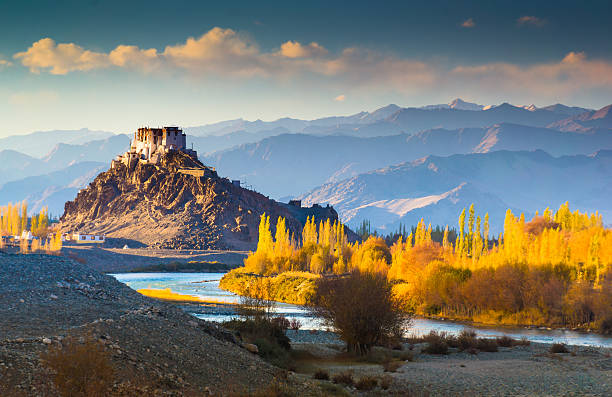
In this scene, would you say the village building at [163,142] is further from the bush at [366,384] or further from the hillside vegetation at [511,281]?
the bush at [366,384]

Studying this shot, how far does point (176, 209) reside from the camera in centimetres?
17662

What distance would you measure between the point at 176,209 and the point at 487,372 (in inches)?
6124

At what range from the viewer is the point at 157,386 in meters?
16.2

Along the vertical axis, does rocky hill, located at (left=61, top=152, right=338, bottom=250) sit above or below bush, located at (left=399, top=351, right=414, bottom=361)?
above

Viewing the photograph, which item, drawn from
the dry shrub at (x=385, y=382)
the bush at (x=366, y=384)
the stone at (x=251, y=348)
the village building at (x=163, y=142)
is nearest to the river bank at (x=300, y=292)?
the stone at (x=251, y=348)

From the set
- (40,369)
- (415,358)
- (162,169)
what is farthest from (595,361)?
(162,169)

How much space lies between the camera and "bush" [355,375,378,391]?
23.2 meters

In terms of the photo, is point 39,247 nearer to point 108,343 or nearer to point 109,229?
point 109,229

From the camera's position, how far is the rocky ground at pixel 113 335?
50.5 feet

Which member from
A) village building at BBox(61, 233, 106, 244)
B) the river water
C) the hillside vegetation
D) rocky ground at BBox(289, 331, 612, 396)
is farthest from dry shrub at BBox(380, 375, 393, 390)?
village building at BBox(61, 233, 106, 244)

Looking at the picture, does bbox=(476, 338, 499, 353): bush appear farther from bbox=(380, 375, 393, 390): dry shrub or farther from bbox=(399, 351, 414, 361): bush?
→ bbox=(380, 375, 393, 390): dry shrub

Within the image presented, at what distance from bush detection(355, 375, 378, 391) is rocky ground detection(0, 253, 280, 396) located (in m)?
3.17

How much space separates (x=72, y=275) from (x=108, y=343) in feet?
39.5

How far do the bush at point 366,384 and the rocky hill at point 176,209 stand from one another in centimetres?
13197
